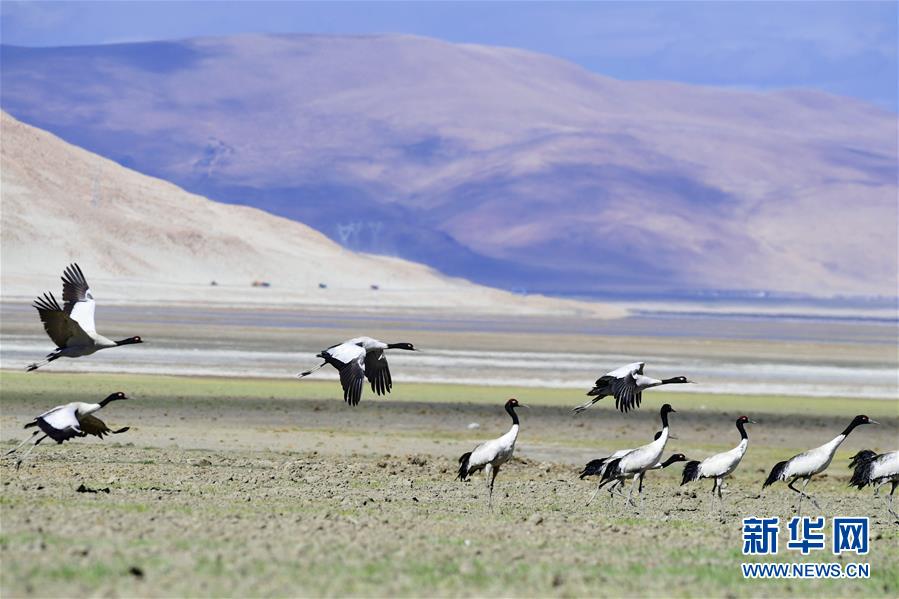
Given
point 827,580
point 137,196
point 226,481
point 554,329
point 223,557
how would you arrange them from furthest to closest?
point 137,196, point 554,329, point 226,481, point 827,580, point 223,557

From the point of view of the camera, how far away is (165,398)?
33531 millimetres

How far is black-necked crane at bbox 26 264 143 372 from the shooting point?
67.9 feet

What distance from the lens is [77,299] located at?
21844mm

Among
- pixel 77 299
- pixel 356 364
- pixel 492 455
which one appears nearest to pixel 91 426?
pixel 356 364

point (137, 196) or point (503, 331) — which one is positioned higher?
point (137, 196)

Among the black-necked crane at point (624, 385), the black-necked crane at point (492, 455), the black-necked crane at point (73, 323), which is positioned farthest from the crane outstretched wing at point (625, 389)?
the black-necked crane at point (73, 323)

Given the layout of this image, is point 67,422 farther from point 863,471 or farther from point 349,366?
point 863,471

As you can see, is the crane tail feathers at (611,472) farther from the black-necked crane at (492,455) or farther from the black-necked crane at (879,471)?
the black-necked crane at (879,471)

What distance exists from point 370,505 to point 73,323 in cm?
590

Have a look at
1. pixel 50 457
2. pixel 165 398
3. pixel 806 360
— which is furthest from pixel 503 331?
pixel 50 457

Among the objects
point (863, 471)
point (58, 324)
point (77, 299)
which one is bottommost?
point (863, 471)

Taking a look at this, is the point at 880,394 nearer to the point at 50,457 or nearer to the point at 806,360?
the point at 806,360

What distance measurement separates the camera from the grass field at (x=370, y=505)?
12.0m

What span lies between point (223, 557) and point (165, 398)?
855 inches
